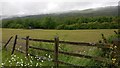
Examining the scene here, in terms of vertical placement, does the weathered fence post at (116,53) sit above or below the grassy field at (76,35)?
above

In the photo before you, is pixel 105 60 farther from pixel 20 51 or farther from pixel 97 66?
pixel 20 51

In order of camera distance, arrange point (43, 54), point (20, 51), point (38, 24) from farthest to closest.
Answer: point (38, 24) → point (20, 51) → point (43, 54)

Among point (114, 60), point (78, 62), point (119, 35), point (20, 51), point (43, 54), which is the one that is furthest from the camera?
point (20, 51)

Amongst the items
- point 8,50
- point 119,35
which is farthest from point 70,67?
point 8,50

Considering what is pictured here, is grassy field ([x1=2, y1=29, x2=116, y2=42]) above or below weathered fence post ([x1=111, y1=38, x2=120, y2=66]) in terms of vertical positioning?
below

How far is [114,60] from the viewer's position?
910 centimetres

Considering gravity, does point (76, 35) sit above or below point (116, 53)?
below

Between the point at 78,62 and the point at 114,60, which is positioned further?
the point at 78,62

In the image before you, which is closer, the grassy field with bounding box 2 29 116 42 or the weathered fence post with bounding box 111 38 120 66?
the weathered fence post with bounding box 111 38 120 66

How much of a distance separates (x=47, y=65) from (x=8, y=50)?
25.6ft

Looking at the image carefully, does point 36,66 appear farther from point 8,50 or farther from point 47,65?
point 8,50

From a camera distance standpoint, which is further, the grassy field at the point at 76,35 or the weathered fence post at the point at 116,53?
the grassy field at the point at 76,35

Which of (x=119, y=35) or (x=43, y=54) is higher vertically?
(x=119, y=35)

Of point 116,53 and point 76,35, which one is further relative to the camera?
point 76,35
